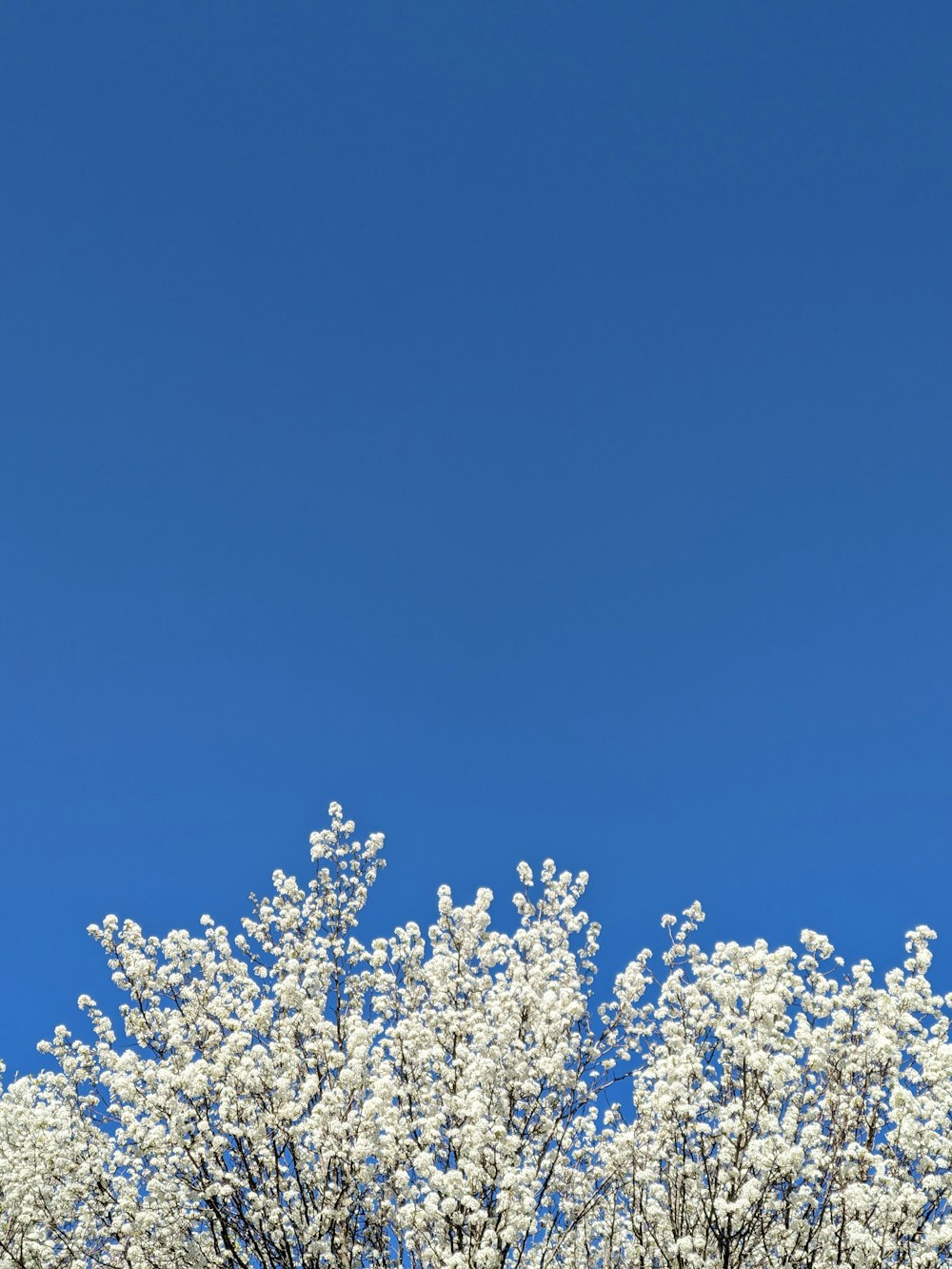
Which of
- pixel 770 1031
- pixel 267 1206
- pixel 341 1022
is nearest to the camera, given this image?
pixel 770 1031

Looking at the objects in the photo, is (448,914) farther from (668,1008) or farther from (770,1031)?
(770,1031)

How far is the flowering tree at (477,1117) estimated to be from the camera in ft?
32.7

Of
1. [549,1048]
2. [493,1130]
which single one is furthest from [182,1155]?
[549,1048]

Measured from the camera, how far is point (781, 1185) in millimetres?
10438

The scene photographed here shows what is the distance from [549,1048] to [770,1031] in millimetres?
2926

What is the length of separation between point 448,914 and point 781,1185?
211 inches

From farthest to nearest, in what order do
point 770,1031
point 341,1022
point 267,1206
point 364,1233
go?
point 341,1022, point 364,1233, point 267,1206, point 770,1031

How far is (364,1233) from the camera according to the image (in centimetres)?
1159

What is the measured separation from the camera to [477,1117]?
10.3 metres

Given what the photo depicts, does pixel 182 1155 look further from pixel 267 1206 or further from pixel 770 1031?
pixel 770 1031

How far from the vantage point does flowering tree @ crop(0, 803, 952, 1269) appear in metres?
9.98

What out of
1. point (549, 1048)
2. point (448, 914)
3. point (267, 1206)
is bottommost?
point (267, 1206)

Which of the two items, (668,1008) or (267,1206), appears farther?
(668,1008)

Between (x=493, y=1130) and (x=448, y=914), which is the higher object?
(x=448, y=914)
